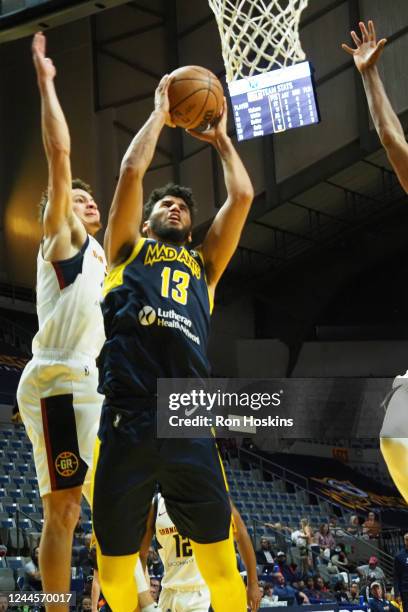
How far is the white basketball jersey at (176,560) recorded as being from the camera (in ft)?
18.7

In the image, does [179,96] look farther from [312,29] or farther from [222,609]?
[312,29]

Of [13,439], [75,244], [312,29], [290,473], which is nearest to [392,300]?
[290,473]

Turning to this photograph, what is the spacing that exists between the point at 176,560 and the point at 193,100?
9.79ft

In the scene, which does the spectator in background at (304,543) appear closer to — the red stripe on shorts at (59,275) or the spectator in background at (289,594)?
the spectator in background at (289,594)

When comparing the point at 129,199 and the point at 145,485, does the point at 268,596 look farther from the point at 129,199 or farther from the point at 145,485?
the point at 129,199

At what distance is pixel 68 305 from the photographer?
4.64m

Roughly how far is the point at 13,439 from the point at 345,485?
28.6 ft

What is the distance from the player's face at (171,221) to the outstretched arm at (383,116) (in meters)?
0.91

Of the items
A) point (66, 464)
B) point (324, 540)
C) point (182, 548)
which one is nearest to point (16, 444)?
point (324, 540)

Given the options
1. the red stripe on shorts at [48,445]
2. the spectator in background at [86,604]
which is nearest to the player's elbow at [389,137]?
the red stripe on shorts at [48,445]

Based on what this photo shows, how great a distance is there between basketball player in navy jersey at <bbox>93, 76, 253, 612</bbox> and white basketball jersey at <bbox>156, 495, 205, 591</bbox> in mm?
2064

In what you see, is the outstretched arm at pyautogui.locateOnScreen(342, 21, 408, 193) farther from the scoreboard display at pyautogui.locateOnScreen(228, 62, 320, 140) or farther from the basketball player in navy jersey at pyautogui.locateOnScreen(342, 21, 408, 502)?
the scoreboard display at pyautogui.locateOnScreen(228, 62, 320, 140)

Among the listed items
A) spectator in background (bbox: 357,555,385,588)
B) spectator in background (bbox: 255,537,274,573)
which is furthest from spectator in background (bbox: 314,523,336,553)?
spectator in background (bbox: 255,537,274,573)

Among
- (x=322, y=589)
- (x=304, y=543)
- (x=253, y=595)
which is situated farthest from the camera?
(x=304, y=543)
